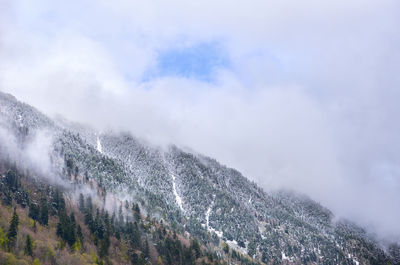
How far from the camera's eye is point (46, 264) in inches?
6752

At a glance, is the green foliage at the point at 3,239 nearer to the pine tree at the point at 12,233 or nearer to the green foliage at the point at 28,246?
the pine tree at the point at 12,233

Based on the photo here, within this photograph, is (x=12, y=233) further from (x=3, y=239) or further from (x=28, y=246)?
(x=28, y=246)

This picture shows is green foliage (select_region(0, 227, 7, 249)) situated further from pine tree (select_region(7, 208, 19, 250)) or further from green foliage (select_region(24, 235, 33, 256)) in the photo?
green foliage (select_region(24, 235, 33, 256))

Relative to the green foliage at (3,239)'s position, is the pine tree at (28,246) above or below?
above

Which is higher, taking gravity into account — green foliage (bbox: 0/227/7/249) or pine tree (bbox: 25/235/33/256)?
pine tree (bbox: 25/235/33/256)

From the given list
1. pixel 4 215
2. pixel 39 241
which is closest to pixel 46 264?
pixel 39 241

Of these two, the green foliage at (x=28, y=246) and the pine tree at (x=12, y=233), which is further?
the pine tree at (x=12, y=233)

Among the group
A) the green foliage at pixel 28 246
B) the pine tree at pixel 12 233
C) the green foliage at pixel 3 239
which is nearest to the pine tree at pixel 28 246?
the green foliage at pixel 28 246

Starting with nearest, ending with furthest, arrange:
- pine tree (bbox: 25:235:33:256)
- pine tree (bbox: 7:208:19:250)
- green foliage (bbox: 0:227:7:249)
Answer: green foliage (bbox: 0:227:7:249) < pine tree (bbox: 25:235:33:256) < pine tree (bbox: 7:208:19:250)

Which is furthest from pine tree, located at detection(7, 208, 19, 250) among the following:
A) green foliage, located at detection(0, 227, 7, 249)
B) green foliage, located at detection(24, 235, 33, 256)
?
green foliage, located at detection(24, 235, 33, 256)

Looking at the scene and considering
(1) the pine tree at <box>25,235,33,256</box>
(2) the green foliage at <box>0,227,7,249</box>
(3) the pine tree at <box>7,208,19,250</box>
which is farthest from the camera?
(3) the pine tree at <box>7,208,19,250</box>

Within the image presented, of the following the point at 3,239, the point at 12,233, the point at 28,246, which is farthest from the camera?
the point at 12,233

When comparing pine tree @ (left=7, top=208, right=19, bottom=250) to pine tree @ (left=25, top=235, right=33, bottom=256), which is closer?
pine tree @ (left=25, top=235, right=33, bottom=256)

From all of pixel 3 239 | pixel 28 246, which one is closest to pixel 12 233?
pixel 3 239
